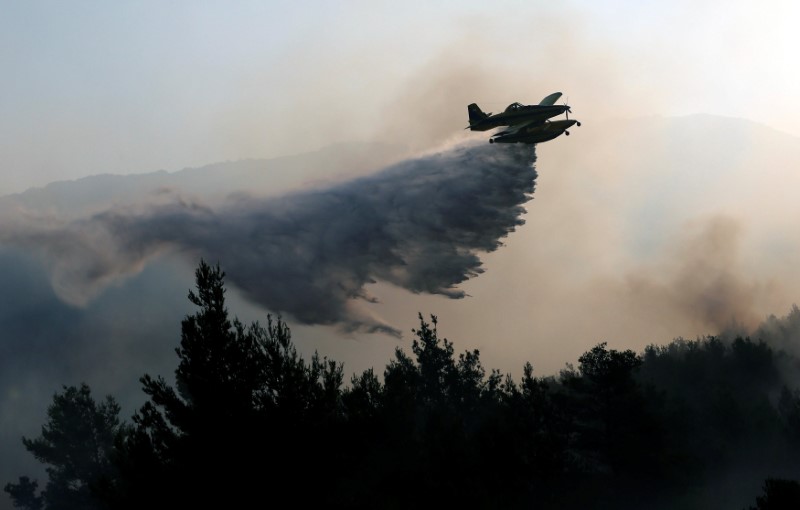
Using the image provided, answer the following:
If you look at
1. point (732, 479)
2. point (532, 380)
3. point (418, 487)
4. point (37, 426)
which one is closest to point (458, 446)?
point (418, 487)

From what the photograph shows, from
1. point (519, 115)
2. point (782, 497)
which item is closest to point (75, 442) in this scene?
point (519, 115)

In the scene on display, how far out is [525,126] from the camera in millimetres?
61781

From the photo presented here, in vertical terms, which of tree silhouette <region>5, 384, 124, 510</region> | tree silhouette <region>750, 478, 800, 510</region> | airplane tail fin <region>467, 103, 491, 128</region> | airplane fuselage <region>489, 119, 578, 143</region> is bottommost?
tree silhouette <region>750, 478, 800, 510</region>

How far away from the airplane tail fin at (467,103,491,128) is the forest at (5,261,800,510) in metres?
22.4

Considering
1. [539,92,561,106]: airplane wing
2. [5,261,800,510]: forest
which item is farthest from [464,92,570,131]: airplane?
[5,261,800,510]: forest

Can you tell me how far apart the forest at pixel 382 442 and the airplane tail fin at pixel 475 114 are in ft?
73.6

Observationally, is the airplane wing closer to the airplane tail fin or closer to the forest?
the airplane tail fin

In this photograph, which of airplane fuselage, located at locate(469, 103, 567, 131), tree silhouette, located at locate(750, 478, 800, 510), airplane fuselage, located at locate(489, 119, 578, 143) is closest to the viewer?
tree silhouette, located at locate(750, 478, 800, 510)

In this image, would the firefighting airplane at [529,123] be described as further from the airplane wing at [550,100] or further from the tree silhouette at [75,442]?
the tree silhouette at [75,442]

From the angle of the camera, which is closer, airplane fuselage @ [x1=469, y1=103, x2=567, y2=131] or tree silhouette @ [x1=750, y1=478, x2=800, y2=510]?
tree silhouette @ [x1=750, y1=478, x2=800, y2=510]

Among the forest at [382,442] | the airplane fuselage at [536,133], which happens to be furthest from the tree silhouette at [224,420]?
the airplane fuselage at [536,133]

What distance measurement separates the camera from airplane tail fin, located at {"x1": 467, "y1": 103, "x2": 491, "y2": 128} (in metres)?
67.3

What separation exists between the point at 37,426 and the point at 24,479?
71.3 m

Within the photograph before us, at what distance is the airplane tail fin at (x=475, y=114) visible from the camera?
67.3 meters
